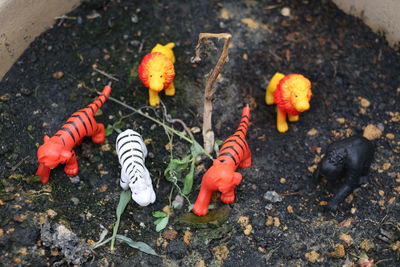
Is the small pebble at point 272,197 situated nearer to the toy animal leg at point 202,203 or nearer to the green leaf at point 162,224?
the toy animal leg at point 202,203

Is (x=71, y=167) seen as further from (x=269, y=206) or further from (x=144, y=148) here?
(x=269, y=206)

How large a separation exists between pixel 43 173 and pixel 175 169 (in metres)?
0.57

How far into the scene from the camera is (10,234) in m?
2.16

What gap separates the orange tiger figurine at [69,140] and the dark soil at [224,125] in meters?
0.07

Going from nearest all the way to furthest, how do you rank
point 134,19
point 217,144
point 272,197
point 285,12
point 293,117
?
1. point 272,197
2. point 217,144
3. point 293,117
4. point 134,19
5. point 285,12

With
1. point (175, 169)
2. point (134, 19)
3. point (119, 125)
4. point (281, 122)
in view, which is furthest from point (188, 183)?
point (134, 19)

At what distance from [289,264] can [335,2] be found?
4.99 ft

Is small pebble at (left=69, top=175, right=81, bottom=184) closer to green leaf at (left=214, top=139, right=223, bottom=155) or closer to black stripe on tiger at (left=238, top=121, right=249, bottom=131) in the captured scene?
green leaf at (left=214, top=139, right=223, bottom=155)

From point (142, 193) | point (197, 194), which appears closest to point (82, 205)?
point (142, 193)

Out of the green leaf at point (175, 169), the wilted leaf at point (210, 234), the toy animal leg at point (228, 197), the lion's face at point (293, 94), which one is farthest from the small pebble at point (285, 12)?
the wilted leaf at point (210, 234)

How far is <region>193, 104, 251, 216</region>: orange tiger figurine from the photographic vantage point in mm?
2232

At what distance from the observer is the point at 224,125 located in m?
2.71

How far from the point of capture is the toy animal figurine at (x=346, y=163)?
93.9 inches

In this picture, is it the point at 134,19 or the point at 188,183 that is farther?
the point at 134,19
